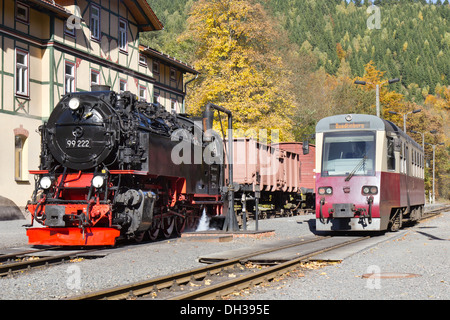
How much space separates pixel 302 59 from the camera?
57.2 meters

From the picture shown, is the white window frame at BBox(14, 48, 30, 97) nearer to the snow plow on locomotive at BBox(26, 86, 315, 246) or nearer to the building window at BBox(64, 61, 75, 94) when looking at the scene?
the building window at BBox(64, 61, 75, 94)

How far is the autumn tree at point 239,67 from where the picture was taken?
1289 inches

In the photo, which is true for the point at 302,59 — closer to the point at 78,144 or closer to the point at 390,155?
the point at 390,155

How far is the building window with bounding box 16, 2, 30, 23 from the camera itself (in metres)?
23.7

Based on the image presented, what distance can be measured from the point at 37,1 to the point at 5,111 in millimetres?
4627

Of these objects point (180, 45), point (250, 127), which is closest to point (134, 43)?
point (250, 127)

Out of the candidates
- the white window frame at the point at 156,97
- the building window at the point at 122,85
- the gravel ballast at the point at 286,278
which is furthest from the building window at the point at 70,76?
the gravel ballast at the point at 286,278

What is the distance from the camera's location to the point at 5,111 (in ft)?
75.5

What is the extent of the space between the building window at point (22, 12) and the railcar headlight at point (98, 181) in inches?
540

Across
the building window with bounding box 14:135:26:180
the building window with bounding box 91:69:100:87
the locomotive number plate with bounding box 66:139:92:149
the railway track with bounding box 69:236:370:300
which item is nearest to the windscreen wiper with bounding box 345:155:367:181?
the railway track with bounding box 69:236:370:300

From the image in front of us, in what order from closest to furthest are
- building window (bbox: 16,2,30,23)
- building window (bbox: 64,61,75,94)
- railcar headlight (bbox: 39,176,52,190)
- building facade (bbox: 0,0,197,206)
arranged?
1. railcar headlight (bbox: 39,176,52,190)
2. building facade (bbox: 0,0,197,206)
3. building window (bbox: 16,2,30,23)
4. building window (bbox: 64,61,75,94)

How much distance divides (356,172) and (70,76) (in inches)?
615

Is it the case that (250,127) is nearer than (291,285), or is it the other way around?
(291,285)

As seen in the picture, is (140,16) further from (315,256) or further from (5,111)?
(315,256)
